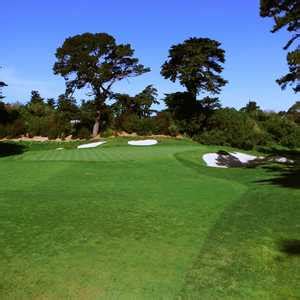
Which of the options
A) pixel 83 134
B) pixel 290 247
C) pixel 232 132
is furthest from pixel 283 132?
pixel 290 247

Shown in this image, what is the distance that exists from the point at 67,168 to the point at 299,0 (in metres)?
15.3

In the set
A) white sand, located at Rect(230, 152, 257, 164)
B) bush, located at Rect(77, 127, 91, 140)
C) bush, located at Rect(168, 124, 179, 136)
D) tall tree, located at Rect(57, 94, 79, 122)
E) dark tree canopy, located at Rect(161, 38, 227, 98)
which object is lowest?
white sand, located at Rect(230, 152, 257, 164)

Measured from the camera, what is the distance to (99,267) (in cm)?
691

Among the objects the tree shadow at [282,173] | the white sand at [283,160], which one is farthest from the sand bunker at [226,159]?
the white sand at [283,160]

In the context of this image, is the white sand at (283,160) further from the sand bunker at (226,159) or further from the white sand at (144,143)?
the white sand at (144,143)

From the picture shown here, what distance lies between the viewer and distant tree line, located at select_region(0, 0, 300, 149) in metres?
45.0

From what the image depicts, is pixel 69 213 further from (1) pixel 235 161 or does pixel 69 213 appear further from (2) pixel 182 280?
(1) pixel 235 161

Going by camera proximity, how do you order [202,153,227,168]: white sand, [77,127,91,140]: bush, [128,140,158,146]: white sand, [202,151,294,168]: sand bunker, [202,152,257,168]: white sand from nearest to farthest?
[202,153,227,168]: white sand → [202,152,257,168]: white sand → [202,151,294,168]: sand bunker → [128,140,158,146]: white sand → [77,127,91,140]: bush

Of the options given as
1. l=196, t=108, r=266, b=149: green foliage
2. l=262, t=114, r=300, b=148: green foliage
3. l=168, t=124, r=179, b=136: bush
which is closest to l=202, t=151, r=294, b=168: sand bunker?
l=196, t=108, r=266, b=149: green foliage

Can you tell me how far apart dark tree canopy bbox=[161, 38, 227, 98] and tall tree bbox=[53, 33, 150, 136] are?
155 inches

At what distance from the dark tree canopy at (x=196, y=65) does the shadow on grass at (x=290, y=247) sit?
36716 millimetres

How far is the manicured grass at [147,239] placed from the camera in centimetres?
622

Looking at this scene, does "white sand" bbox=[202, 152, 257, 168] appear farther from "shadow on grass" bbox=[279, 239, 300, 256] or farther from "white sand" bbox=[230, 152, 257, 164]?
"shadow on grass" bbox=[279, 239, 300, 256]

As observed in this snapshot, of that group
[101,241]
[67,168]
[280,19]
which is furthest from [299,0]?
[101,241]
